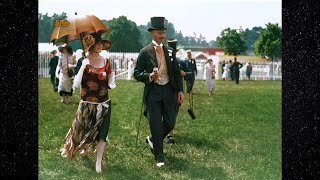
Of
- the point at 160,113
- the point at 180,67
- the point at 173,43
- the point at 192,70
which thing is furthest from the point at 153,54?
the point at 192,70

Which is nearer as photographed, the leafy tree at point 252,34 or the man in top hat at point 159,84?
the man in top hat at point 159,84

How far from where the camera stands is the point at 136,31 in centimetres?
1756

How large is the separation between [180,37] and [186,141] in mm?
722

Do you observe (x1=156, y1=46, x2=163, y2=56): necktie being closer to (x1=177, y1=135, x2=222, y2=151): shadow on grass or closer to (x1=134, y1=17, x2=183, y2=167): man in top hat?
(x1=134, y1=17, x2=183, y2=167): man in top hat

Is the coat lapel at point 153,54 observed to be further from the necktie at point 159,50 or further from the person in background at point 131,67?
the person in background at point 131,67

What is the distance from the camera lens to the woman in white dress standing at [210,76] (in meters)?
17.8

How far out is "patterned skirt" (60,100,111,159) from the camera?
1758 centimetres

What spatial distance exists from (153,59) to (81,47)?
1.62 ft

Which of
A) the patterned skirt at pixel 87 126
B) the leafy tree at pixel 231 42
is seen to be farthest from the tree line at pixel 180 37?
the patterned skirt at pixel 87 126

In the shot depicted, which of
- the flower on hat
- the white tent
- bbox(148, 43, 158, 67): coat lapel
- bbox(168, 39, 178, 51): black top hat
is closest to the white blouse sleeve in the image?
the flower on hat

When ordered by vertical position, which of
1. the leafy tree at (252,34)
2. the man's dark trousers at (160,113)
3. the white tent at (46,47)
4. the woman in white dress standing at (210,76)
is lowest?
the man's dark trousers at (160,113)
